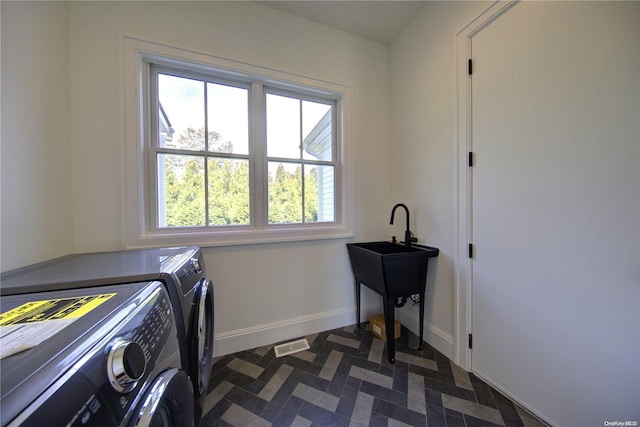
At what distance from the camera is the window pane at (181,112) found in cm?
163

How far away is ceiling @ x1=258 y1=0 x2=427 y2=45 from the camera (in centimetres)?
175

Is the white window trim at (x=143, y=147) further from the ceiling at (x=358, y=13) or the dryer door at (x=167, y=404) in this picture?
the dryer door at (x=167, y=404)

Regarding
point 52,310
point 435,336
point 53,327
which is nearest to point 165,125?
point 52,310

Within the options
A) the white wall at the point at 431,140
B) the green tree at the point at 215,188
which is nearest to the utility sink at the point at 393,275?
the white wall at the point at 431,140

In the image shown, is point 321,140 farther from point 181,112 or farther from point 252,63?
point 181,112

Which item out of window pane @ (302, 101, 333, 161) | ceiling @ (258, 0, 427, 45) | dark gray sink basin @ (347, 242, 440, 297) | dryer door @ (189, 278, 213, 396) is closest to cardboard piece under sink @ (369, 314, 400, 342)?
dark gray sink basin @ (347, 242, 440, 297)

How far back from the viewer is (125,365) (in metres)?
0.45

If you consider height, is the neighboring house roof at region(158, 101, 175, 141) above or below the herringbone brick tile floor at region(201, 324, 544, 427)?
above

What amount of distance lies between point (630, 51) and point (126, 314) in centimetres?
195

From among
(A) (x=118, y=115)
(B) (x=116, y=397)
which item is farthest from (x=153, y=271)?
(A) (x=118, y=115)

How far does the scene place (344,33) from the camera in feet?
6.64

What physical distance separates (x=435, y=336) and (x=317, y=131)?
6.61ft

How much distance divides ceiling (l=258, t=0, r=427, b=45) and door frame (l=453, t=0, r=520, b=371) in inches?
24.0

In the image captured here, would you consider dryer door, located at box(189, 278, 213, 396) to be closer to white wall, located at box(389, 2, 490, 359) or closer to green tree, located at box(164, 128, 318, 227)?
green tree, located at box(164, 128, 318, 227)
